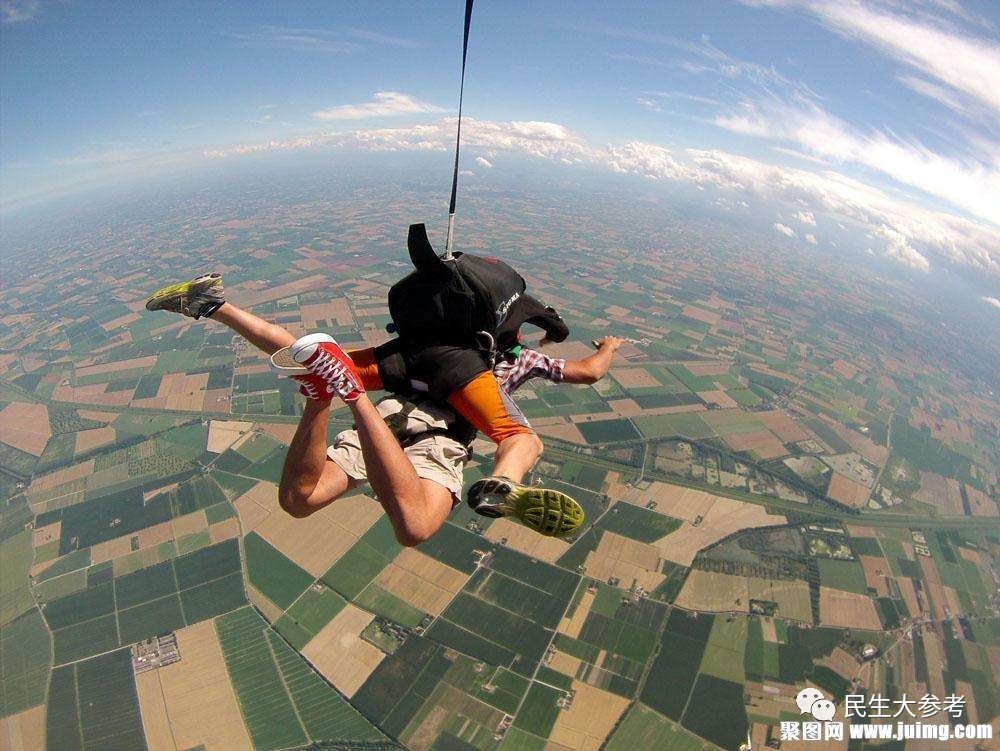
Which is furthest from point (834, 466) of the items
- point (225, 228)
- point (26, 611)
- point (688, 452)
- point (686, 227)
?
point (686, 227)

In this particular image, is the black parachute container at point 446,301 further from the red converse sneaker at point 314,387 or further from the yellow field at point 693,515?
the yellow field at point 693,515

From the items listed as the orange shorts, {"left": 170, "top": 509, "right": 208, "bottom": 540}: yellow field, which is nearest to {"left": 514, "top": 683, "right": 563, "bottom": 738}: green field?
the orange shorts

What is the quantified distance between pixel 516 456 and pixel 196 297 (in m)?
2.74

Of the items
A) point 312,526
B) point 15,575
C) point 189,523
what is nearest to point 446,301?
point 312,526

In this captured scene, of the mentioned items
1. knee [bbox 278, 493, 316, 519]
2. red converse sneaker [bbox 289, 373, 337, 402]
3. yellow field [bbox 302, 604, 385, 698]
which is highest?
red converse sneaker [bbox 289, 373, 337, 402]

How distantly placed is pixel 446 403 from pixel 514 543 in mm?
17471

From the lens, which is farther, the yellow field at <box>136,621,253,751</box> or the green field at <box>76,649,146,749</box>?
the green field at <box>76,649,146,749</box>

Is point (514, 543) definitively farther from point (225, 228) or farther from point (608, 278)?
point (225, 228)

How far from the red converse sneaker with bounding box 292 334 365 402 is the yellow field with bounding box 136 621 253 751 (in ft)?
53.8

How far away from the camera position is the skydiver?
2309mm

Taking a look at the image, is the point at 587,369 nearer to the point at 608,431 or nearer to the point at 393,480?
the point at 393,480

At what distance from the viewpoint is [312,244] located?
6906cm

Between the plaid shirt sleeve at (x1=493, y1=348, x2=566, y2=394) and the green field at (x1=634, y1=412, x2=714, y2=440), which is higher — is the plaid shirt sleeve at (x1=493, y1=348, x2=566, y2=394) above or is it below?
above

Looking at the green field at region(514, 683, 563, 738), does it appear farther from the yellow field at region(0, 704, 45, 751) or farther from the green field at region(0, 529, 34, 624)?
the green field at region(0, 529, 34, 624)
